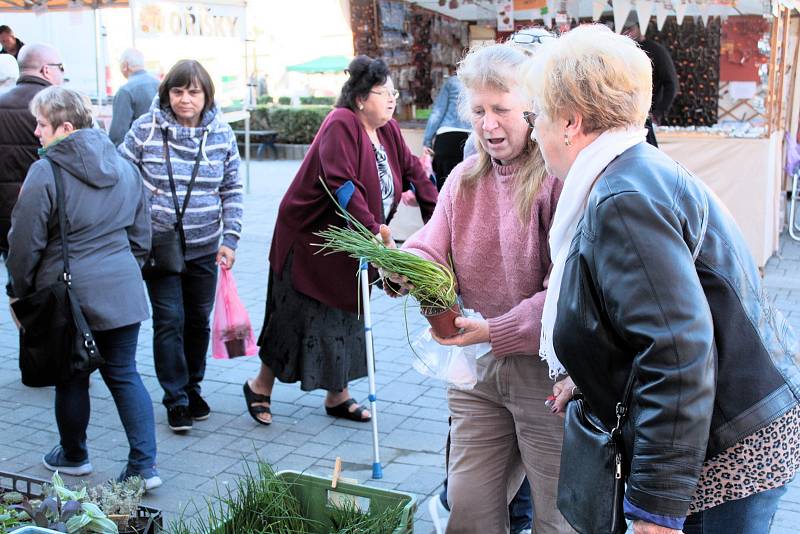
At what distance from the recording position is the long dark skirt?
4.87 meters

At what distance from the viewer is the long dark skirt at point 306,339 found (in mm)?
4871

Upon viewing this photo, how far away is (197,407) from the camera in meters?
5.17

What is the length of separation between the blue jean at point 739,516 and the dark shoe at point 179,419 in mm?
3382

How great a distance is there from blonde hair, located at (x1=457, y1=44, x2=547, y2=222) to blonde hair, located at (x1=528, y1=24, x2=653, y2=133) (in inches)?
27.5

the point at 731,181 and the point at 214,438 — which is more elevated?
the point at 731,181

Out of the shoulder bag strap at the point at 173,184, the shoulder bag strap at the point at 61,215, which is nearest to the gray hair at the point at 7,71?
the shoulder bag strap at the point at 173,184

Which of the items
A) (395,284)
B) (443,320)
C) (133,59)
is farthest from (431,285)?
(133,59)

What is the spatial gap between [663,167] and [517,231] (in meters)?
0.83

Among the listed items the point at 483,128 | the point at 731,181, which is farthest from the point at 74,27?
the point at 483,128

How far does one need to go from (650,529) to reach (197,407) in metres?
3.69

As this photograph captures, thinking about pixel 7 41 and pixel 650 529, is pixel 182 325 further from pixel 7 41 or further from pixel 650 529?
pixel 7 41

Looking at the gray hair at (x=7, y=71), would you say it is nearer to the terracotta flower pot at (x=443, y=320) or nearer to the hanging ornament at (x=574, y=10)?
the hanging ornament at (x=574, y=10)

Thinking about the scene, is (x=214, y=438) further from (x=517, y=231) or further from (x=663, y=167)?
(x=663, y=167)

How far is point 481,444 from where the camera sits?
2.91 m
